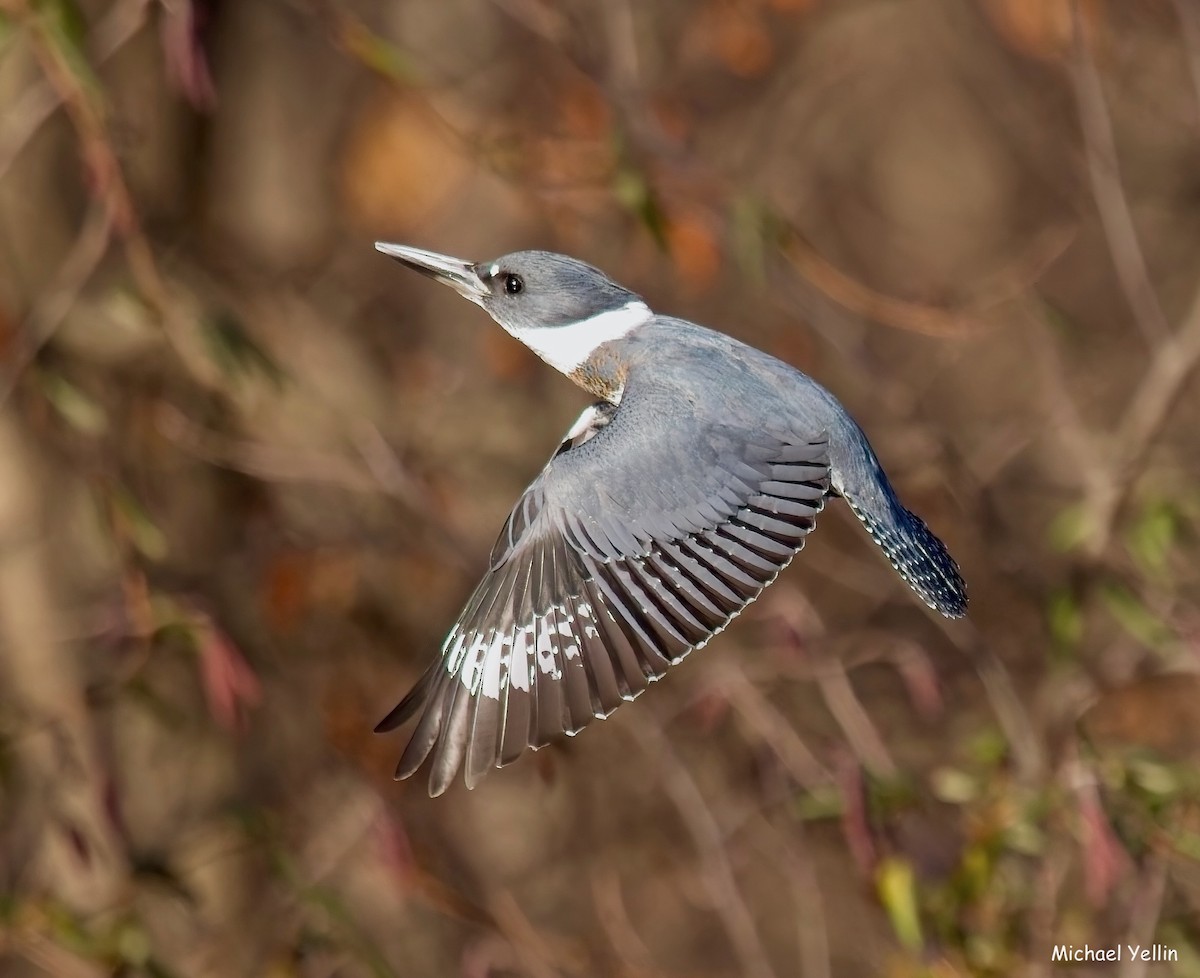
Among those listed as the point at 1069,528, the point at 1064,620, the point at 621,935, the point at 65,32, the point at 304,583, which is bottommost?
the point at 621,935

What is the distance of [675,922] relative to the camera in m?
4.50

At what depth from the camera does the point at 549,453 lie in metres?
3.93

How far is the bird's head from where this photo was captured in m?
2.35

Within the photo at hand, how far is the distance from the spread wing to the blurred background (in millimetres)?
644

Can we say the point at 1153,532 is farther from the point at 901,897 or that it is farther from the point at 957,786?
the point at 901,897

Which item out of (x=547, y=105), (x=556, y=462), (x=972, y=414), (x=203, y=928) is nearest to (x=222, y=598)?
(x=203, y=928)

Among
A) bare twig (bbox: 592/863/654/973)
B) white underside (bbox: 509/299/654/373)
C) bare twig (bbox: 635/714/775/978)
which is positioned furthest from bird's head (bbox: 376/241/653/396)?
bare twig (bbox: 592/863/654/973)

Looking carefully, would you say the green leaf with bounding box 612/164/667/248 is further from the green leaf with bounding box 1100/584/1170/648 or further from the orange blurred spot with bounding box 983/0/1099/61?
the orange blurred spot with bounding box 983/0/1099/61

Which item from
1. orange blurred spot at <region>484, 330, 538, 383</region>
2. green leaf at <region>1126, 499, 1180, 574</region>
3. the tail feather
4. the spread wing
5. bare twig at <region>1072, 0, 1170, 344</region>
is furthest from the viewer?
orange blurred spot at <region>484, 330, 538, 383</region>

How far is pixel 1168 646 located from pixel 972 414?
1733 millimetres

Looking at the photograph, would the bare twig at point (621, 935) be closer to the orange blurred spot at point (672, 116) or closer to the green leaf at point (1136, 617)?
the green leaf at point (1136, 617)

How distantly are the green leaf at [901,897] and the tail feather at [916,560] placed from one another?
470 millimetres

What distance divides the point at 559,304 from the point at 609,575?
0.52 metres

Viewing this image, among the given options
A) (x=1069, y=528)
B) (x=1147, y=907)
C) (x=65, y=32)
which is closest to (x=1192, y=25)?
(x=1069, y=528)
